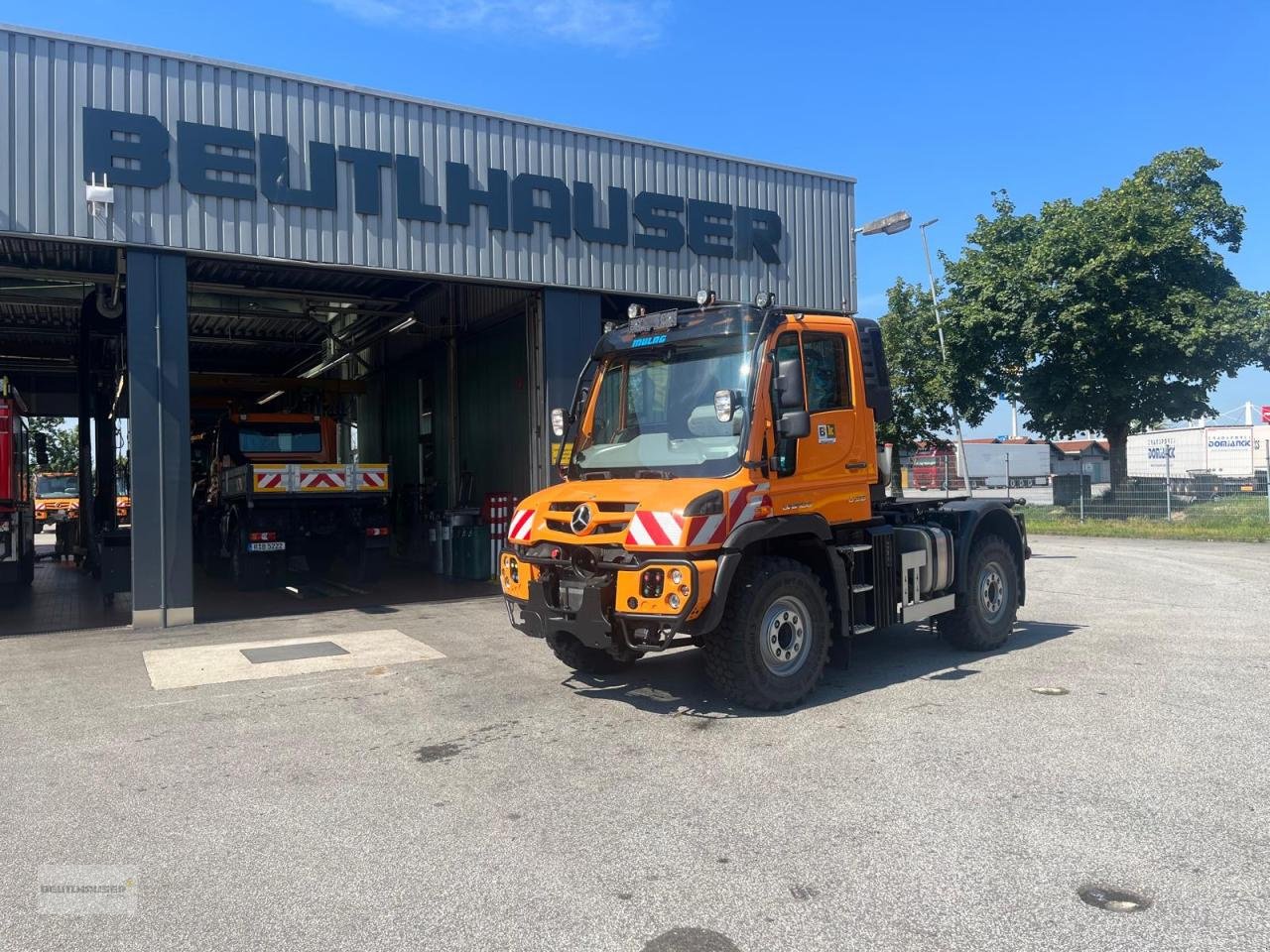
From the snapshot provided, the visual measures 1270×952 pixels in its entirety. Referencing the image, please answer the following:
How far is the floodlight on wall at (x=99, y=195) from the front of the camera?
→ 35.0 feet

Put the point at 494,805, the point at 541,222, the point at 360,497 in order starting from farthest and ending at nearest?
1. the point at 360,497
2. the point at 541,222
3. the point at 494,805

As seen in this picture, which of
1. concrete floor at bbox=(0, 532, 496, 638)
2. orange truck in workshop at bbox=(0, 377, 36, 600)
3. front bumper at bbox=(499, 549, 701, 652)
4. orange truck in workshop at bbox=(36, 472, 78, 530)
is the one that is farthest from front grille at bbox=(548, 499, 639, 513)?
orange truck in workshop at bbox=(36, 472, 78, 530)

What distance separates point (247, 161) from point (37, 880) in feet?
30.9

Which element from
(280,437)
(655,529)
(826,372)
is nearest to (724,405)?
(655,529)

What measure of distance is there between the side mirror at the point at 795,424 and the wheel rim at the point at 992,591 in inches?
135

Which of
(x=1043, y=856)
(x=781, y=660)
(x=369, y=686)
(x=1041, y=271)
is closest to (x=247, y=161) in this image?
(x=369, y=686)

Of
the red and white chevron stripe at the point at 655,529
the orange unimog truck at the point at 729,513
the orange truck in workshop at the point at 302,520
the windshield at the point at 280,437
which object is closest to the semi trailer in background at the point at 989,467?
the windshield at the point at 280,437

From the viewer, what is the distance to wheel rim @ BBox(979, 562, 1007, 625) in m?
9.06

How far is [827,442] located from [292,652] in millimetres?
5807

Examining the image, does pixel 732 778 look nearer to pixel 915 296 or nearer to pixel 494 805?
pixel 494 805

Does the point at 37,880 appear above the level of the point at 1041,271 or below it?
below

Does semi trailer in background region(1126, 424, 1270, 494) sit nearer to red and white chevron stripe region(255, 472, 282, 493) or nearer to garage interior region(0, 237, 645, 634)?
garage interior region(0, 237, 645, 634)

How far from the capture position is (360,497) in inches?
607

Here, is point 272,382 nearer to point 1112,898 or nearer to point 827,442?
point 827,442
